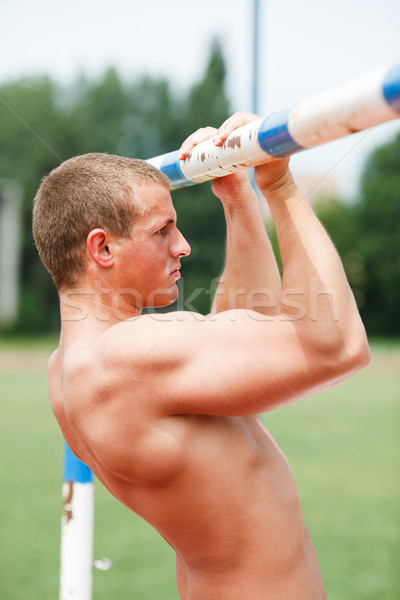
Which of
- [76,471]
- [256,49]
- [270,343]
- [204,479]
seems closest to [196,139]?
[270,343]

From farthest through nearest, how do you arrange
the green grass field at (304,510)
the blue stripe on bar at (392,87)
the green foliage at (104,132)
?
the green foliage at (104,132)
the green grass field at (304,510)
the blue stripe on bar at (392,87)

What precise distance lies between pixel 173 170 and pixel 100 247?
33cm

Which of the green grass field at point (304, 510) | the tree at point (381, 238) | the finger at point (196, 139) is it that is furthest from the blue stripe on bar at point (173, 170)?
the tree at point (381, 238)

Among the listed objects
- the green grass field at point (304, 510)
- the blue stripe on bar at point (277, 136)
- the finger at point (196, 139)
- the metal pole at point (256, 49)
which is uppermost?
the metal pole at point (256, 49)

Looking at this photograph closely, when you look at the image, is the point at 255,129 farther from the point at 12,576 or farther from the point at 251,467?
the point at 12,576

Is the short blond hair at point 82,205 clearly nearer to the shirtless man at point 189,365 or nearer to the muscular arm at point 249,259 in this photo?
the shirtless man at point 189,365

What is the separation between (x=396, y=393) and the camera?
14805 mm

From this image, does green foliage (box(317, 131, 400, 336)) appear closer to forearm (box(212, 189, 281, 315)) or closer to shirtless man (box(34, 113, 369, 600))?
forearm (box(212, 189, 281, 315))

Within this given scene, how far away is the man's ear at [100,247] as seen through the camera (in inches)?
56.7

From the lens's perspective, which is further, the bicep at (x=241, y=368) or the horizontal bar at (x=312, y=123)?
the bicep at (x=241, y=368)

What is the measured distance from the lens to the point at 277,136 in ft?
3.92

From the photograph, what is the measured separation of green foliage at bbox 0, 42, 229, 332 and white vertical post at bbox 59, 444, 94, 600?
73.6 feet

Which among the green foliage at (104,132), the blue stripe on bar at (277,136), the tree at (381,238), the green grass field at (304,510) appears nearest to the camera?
the blue stripe on bar at (277,136)

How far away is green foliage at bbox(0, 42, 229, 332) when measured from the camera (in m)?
26.9
